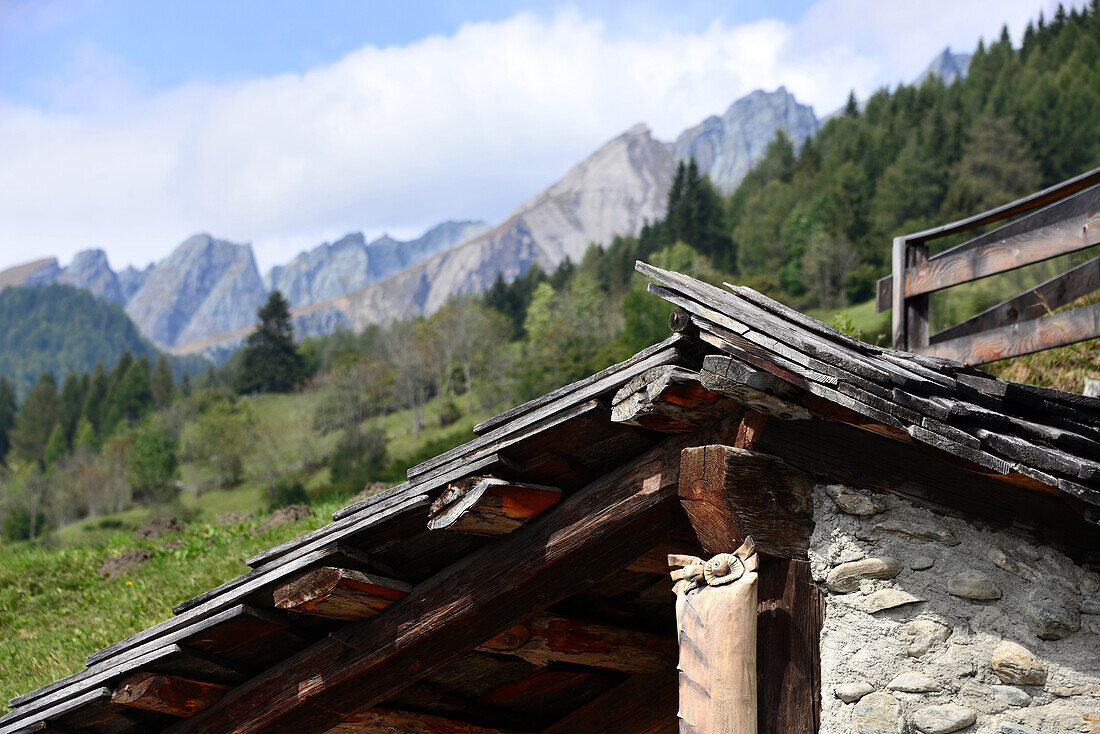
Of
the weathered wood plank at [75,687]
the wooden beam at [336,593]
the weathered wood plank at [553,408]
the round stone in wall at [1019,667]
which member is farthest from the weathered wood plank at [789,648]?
the weathered wood plank at [75,687]

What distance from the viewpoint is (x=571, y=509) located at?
115 inches

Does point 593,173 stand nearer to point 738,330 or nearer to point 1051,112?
point 1051,112

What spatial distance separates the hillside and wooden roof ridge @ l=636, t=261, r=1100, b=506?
19663cm

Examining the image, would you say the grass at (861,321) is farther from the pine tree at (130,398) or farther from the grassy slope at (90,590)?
the pine tree at (130,398)

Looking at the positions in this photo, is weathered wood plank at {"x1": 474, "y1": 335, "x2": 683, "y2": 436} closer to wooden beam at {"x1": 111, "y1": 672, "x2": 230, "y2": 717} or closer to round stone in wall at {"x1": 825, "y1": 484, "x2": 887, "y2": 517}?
round stone in wall at {"x1": 825, "y1": 484, "x2": 887, "y2": 517}

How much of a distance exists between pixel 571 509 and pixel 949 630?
1311 millimetres

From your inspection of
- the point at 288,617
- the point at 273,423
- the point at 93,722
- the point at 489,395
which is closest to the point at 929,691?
the point at 288,617

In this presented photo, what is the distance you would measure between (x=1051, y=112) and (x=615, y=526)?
63.4 meters

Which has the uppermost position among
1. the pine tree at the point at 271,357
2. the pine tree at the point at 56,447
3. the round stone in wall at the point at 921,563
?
the round stone in wall at the point at 921,563

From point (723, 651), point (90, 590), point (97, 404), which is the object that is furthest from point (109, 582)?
point (97, 404)

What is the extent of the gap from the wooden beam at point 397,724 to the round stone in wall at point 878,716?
7.59ft

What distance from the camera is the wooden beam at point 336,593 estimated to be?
2834mm

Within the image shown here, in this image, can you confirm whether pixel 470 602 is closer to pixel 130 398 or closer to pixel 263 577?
pixel 263 577

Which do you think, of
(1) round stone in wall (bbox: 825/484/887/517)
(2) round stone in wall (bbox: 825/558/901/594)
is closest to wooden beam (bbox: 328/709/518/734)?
(2) round stone in wall (bbox: 825/558/901/594)
